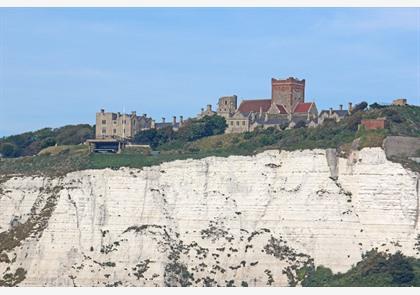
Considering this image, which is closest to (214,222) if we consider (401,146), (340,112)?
(401,146)

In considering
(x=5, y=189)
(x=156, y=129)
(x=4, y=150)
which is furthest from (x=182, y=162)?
(x=4, y=150)

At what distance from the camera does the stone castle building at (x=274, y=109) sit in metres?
94.3

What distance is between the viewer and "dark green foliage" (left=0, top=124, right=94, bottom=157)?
320 ft

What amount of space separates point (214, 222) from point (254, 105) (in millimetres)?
20904

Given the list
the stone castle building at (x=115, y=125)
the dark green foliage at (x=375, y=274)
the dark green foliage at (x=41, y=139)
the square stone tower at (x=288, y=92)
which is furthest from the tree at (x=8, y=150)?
the dark green foliage at (x=375, y=274)

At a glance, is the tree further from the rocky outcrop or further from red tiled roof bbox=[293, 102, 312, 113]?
the rocky outcrop

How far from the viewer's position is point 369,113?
83562 millimetres

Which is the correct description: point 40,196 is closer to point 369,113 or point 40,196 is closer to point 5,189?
point 5,189

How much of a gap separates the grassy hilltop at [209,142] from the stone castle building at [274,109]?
1199 millimetres

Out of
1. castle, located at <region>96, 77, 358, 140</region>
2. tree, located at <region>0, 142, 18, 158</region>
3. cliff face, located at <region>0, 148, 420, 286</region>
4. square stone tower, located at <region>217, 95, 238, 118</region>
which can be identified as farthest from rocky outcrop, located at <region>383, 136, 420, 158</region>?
tree, located at <region>0, 142, 18, 158</region>

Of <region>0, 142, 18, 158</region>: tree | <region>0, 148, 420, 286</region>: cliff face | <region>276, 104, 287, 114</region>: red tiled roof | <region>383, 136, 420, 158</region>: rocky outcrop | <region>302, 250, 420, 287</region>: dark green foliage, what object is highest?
<region>276, 104, 287, 114</region>: red tiled roof

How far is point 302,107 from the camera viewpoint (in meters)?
97.1

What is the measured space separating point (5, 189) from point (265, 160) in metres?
13.2

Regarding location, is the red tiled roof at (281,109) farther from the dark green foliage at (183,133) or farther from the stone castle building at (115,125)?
the stone castle building at (115,125)
